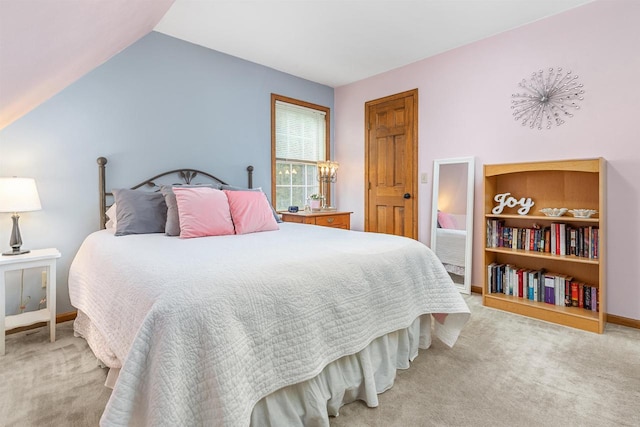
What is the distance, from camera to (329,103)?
185 inches

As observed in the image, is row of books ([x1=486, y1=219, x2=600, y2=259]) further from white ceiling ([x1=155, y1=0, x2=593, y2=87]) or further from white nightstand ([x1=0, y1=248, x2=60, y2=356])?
white nightstand ([x1=0, y1=248, x2=60, y2=356])

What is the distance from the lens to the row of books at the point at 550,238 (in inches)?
101

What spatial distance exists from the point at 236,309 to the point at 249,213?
1.43m

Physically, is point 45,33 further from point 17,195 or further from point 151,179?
point 151,179

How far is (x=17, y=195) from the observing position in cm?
218

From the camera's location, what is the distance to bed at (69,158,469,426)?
40.7 inches

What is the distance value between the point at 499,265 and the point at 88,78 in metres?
3.96

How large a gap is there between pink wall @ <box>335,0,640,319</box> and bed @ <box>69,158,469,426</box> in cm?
169

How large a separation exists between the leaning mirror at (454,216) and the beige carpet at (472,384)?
1.13 m

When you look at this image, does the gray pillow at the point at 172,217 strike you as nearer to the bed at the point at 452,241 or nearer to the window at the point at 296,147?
the window at the point at 296,147

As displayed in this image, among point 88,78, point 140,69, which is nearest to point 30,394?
point 88,78

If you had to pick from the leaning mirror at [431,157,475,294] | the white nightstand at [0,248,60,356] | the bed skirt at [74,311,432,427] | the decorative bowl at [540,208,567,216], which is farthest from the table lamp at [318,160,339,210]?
the white nightstand at [0,248,60,356]

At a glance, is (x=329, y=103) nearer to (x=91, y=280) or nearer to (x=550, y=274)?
(x=550, y=274)

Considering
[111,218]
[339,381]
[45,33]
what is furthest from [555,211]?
[111,218]
